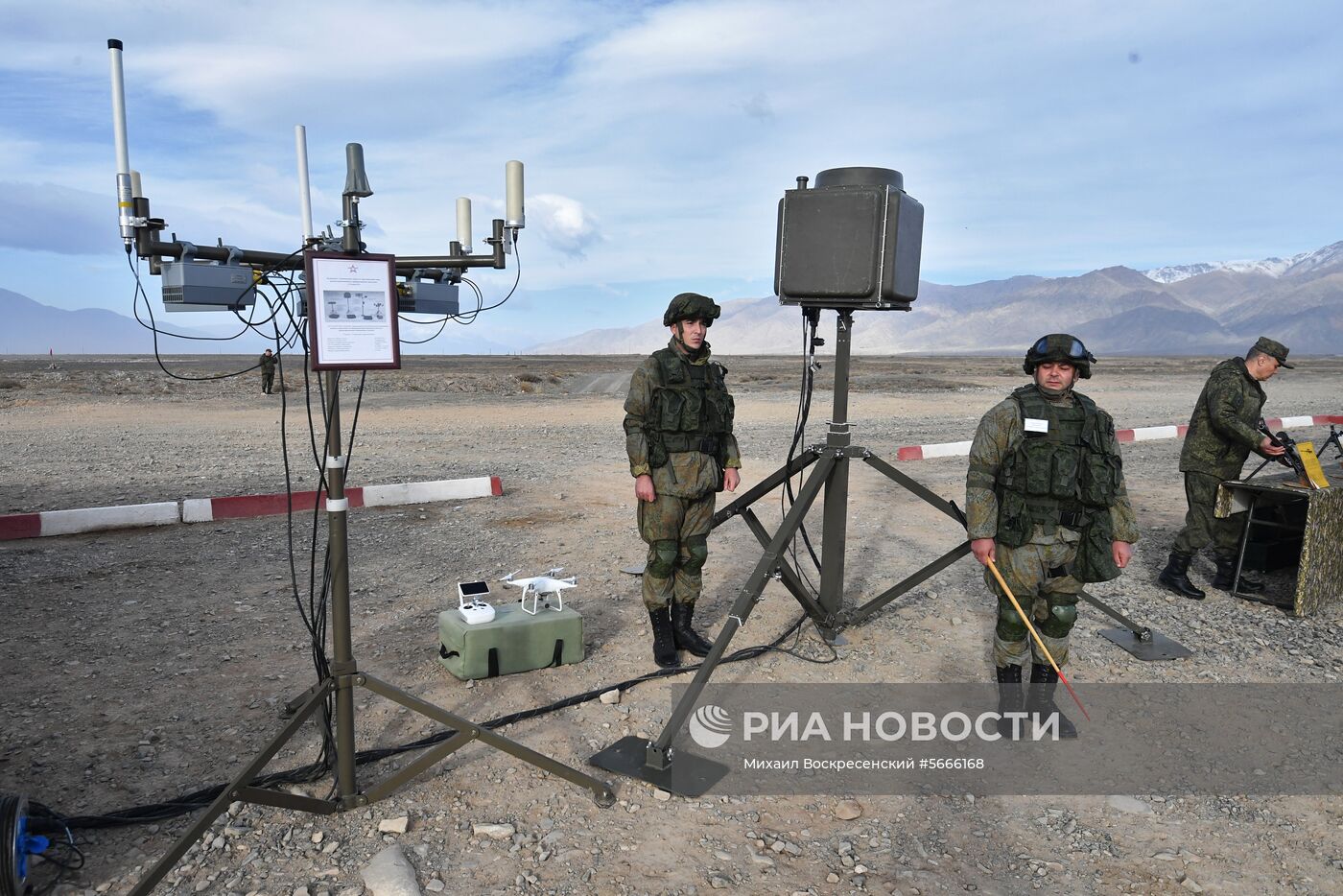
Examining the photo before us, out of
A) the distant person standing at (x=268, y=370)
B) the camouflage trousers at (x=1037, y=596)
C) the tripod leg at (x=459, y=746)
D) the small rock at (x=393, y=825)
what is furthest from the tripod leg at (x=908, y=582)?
the distant person standing at (x=268, y=370)

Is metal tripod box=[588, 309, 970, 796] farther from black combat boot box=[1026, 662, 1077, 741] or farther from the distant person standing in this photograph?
the distant person standing

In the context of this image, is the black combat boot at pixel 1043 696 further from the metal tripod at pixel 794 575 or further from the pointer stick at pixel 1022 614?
the metal tripod at pixel 794 575

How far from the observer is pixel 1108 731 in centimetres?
437

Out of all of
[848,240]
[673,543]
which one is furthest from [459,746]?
[848,240]

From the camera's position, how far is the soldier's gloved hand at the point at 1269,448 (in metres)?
6.05

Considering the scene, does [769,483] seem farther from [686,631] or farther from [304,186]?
[304,186]

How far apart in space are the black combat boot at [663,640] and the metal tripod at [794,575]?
24.2 inches

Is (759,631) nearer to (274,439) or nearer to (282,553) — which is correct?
(282,553)

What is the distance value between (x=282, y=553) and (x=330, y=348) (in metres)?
4.92

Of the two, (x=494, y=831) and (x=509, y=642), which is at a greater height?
(x=509, y=642)

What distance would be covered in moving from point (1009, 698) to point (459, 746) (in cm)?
280

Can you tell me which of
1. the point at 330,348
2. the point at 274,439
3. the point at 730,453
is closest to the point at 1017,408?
the point at 730,453

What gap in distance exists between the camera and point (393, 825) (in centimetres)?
339

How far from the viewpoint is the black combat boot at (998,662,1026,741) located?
14.3 ft
